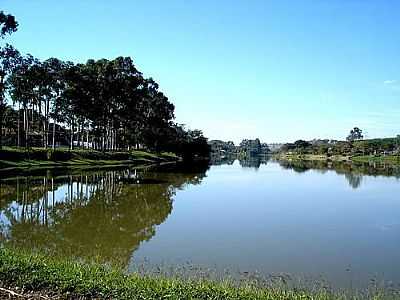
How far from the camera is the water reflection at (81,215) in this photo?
13.9 metres

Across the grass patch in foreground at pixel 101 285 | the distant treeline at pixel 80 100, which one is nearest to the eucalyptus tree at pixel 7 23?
the distant treeline at pixel 80 100

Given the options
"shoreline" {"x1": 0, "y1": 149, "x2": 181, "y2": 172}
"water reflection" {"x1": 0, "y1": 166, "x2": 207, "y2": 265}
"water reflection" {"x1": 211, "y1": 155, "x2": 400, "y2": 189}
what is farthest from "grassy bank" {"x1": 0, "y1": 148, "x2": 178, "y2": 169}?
"water reflection" {"x1": 211, "y1": 155, "x2": 400, "y2": 189}

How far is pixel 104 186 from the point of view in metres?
32.7

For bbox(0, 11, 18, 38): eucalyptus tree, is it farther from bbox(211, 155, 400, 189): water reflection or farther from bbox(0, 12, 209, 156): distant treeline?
bbox(211, 155, 400, 189): water reflection

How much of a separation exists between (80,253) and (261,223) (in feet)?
29.9

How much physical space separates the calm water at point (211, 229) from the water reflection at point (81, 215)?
38mm

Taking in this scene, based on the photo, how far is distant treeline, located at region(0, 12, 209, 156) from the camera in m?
49.0

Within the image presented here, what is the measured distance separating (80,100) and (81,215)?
3831cm

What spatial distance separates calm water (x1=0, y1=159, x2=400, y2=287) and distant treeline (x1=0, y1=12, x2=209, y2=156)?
1813 cm

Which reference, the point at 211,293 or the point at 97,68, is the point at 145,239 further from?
the point at 97,68

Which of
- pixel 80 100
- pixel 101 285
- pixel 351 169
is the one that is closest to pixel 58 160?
pixel 80 100

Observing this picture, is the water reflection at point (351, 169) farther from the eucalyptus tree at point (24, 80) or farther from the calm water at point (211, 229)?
the eucalyptus tree at point (24, 80)

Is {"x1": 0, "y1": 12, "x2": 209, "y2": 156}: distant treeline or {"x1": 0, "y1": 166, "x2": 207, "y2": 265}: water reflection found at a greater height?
{"x1": 0, "y1": 12, "x2": 209, "y2": 156}: distant treeline

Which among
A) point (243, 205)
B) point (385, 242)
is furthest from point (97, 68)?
point (385, 242)
